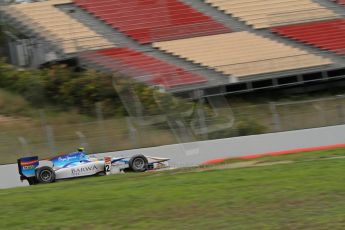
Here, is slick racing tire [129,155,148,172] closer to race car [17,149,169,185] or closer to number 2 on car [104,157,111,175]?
race car [17,149,169,185]

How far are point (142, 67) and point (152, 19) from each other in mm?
4261

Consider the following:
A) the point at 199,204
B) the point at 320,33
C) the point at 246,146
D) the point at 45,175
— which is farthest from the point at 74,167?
the point at 320,33

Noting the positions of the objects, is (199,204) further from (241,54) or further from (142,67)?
(241,54)

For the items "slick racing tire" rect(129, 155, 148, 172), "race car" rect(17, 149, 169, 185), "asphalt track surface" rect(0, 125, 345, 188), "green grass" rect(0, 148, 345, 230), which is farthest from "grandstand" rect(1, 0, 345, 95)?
"green grass" rect(0, 148, 345, 230)

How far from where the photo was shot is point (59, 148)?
1845 centimetres

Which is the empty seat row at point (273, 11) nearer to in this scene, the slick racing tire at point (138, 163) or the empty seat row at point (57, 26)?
the empty seat row at point (57, 26)

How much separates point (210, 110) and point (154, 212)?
1135cm

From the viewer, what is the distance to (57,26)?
27875 millimetres

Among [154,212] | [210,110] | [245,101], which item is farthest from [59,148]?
[154,212]

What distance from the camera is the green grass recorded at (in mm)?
8133

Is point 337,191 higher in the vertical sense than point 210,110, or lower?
higher

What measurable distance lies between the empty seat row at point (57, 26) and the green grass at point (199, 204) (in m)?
14.6

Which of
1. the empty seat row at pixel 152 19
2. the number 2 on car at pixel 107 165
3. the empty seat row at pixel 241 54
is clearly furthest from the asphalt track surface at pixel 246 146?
the empty seat row at pixel 152 19

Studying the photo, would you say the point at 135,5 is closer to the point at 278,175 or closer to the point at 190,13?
the point at 190,13
